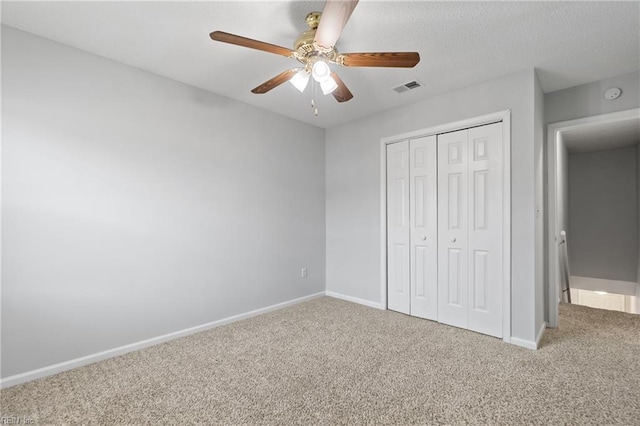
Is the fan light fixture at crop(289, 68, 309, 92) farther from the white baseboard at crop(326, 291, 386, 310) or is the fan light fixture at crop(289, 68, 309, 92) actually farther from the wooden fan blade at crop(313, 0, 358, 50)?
the white baseboard at crop(326, 291, 386, 310)

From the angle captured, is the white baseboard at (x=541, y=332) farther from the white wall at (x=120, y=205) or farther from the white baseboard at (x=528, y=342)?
the white wall at (x=120, y=205)

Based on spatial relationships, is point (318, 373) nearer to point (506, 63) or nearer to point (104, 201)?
point (104, 201)

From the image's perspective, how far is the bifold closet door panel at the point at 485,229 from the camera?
279cm

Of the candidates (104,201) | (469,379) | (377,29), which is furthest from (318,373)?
(377,29)

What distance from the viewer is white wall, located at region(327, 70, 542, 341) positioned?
103 inches

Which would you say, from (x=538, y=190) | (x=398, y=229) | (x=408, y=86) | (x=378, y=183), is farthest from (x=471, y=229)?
(x=408, y=86)

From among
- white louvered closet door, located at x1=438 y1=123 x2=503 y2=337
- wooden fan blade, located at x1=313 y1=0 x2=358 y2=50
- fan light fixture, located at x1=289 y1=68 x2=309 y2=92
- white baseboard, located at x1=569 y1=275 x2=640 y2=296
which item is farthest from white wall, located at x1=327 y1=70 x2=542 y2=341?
white baseboard, located at x1=569 y1=275 x2=640 y2=296

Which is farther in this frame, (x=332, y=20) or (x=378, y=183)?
(x=378, y=183)

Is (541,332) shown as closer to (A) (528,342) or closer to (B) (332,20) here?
(A) (528,342)

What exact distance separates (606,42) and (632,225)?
4.00m

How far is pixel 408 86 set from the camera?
9.71 ft

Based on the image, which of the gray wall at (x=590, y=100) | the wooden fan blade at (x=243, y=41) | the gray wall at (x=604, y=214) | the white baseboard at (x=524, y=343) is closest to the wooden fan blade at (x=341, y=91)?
the wooden fan blade at (x=243, y=41)

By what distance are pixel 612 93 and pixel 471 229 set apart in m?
1.77

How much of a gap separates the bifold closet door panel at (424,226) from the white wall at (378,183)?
0.34 meters
